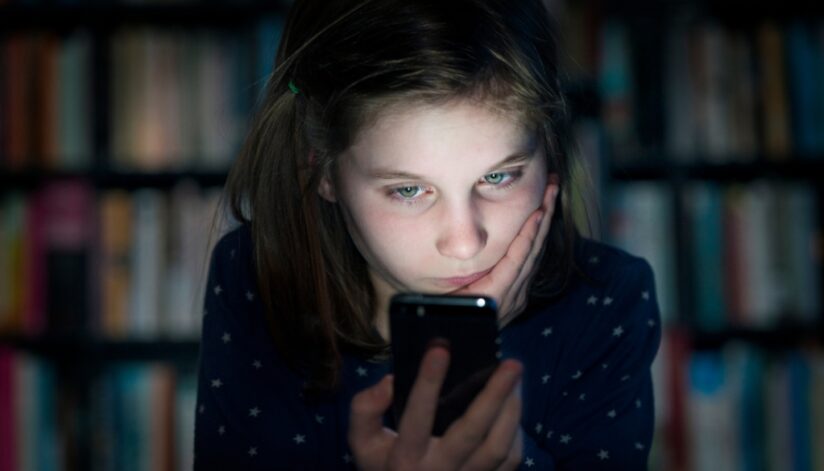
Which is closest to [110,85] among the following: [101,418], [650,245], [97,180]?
[97,180]

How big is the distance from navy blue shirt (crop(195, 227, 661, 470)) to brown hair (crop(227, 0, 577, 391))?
21 mm

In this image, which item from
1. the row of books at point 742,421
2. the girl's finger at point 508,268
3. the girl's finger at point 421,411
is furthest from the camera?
the row of books at point 742,421

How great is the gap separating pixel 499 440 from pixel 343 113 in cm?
27

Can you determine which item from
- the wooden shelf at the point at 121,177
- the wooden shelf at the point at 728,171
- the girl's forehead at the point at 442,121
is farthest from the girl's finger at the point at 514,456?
the wooden shelf at the point at 121,177

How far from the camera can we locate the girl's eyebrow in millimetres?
696

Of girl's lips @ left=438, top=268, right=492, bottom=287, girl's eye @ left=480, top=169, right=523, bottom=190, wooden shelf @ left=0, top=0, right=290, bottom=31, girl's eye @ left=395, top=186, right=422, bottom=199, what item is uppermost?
wooden shelf @ left=0, top=0, right=290, bottom=31

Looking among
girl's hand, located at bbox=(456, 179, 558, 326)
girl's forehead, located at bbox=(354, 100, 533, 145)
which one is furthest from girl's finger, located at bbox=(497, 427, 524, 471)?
girl's forehead, located at bbox=(354, 100, 533, 145)

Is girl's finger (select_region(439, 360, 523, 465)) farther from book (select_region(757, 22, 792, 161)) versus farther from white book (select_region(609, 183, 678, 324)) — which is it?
book (select_region(757, 22, 792, 161))

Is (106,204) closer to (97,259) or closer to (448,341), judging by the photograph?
(97,259)

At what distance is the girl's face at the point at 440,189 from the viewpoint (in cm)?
69

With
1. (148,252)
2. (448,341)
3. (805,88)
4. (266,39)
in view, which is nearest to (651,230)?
(805,88)

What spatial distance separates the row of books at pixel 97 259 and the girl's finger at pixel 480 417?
1.30 meters

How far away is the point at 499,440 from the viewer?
2.12 feet

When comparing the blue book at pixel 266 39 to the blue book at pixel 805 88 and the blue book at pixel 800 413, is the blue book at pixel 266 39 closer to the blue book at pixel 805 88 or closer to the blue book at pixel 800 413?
the blue book at pixel 805 88
